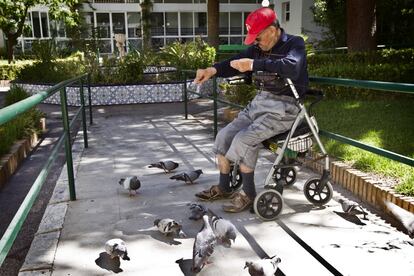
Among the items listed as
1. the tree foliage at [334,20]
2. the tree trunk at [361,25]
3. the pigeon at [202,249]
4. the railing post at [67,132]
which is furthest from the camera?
the tree foliage at [334,20]

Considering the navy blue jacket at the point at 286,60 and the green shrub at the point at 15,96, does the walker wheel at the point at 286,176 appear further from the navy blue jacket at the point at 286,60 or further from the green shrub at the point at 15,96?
the green shrub at the point at 15,96

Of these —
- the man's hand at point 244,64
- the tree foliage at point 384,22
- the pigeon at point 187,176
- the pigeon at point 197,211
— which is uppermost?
the tree foliage at point 384,22

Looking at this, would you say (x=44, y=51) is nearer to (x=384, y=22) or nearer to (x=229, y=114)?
(x=229, y=114)

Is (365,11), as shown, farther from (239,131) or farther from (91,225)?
(91,225)

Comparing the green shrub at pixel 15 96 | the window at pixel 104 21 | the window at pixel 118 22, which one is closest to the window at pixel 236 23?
the window at pixel 118 22

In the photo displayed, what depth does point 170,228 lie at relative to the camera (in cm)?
318

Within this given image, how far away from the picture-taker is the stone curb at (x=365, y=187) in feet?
11.7

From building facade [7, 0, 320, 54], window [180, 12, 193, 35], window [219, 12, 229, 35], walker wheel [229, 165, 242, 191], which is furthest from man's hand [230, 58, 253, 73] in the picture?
window [219, 12, 229, 35]

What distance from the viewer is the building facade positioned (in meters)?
28.6

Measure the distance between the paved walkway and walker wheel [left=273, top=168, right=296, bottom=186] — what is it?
0.09m

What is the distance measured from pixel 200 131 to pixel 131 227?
414 centimetres

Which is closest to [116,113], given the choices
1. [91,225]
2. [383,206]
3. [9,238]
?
[91,225]

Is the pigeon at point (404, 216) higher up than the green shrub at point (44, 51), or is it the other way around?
the green shrub at point (44, 51)

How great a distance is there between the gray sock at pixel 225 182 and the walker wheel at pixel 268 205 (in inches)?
22.2
